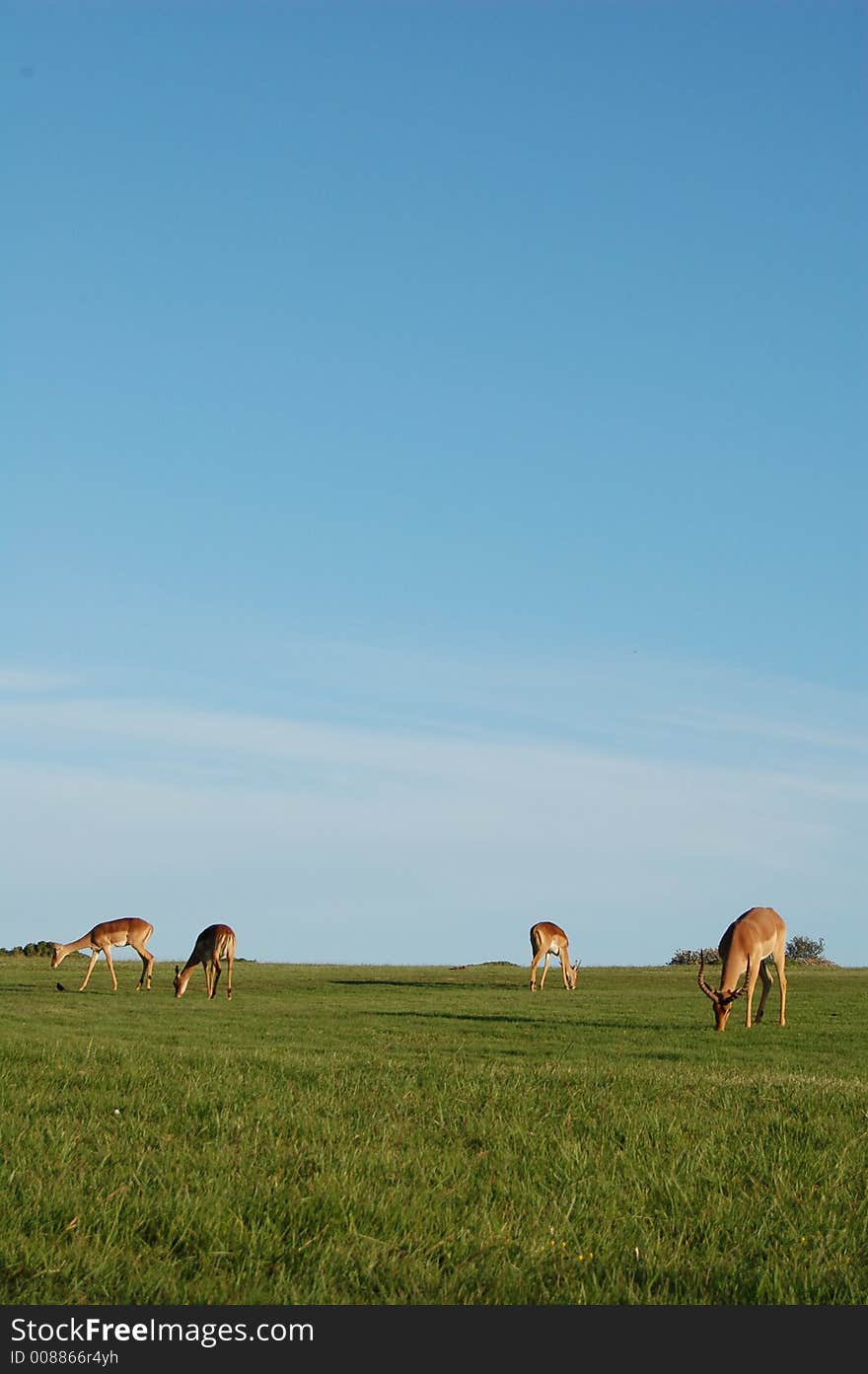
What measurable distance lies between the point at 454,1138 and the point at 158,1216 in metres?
3.26

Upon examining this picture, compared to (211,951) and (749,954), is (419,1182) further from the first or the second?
(211,951)

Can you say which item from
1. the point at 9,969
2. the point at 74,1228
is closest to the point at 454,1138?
the point at 74,1228

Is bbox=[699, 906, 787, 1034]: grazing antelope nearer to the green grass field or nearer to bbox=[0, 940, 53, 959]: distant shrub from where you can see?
the green grass field

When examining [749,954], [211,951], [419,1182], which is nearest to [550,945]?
[211,951]

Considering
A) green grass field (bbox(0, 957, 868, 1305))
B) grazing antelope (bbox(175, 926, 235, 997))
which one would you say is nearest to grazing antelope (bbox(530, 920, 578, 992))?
grazing antelope (bbox(175, 926, 235, 997))

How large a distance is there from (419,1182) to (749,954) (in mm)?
23962

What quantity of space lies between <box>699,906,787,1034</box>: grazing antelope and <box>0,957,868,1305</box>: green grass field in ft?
39.9

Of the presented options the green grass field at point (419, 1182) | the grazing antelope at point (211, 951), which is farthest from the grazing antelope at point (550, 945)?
the green grass field at point (419, 1182)

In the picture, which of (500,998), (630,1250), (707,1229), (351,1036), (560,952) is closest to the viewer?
(630,1250)

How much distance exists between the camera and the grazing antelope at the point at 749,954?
2962 cm

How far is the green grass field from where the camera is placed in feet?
21.6

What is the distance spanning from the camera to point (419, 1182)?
846cm

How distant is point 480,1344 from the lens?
5762mm

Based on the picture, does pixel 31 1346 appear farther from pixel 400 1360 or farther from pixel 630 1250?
pixel 630 1250
